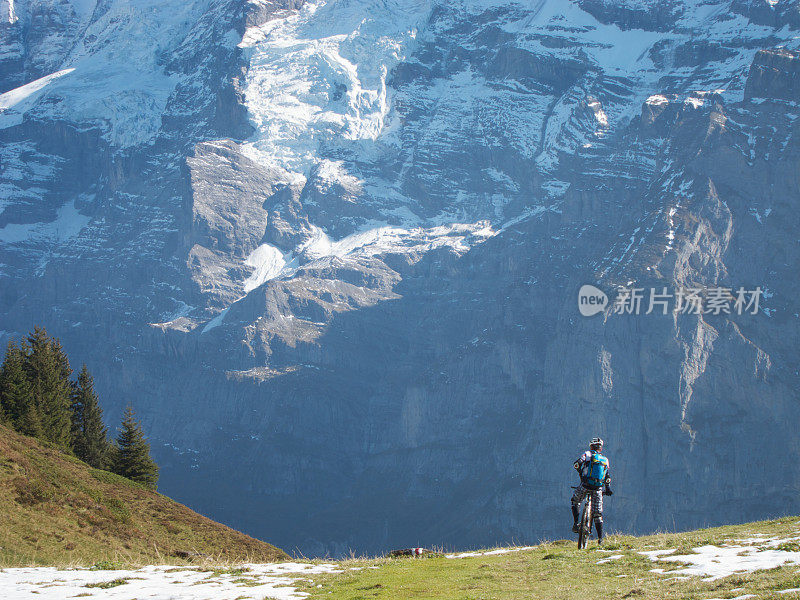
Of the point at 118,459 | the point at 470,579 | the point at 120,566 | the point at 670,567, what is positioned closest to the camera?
the point at 670,567

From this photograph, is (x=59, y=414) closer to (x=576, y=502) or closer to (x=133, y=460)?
(x=133, y=460)

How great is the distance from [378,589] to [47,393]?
5391 centimetres

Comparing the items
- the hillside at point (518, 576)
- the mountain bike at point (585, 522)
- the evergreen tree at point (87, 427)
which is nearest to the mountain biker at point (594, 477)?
the mountain bike at point (585, 522)

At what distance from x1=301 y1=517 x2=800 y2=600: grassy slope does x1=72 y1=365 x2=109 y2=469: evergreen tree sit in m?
47.3

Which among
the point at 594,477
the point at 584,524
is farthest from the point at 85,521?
the point at 594,477

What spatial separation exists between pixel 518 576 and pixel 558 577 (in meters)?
1.62

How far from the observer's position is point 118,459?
243 ft

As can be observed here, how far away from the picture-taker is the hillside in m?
24.5

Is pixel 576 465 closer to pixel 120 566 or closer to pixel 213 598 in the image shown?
pixel 213 598

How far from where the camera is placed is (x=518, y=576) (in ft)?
95.6

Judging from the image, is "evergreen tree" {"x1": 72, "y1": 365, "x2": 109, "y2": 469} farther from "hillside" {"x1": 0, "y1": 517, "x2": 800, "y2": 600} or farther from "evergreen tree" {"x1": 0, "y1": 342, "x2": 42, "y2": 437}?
"hillside" {"x1": 0, "y1": 517, "x2": 800, "y2": 600}

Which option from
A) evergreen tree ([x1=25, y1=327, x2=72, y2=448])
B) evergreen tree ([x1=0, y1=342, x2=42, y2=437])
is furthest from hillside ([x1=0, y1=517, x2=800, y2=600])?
evergreen tree ([x1=25, y1=327, x2=72, y2=448])

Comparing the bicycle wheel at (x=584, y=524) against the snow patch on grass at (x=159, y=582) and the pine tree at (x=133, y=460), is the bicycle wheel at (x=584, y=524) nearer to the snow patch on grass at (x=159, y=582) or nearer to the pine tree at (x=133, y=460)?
the snow patch on grass at (x=159, y=582)

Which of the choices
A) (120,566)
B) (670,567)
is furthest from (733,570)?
(120,566)
